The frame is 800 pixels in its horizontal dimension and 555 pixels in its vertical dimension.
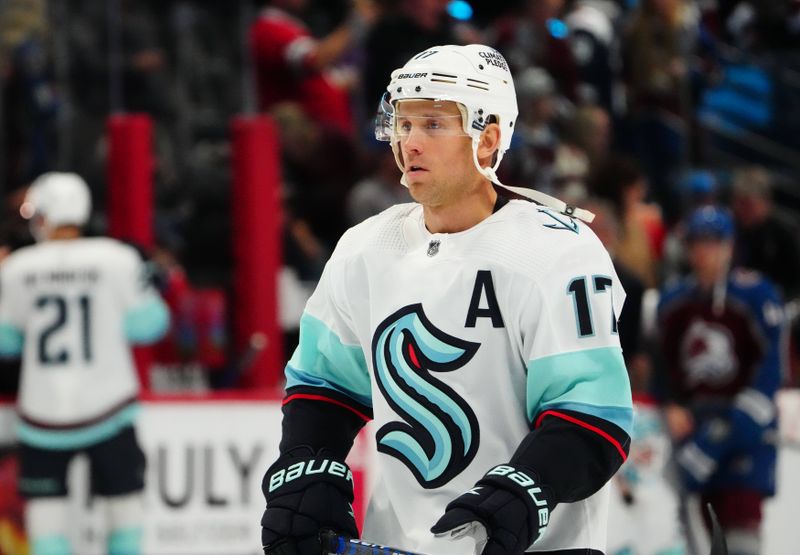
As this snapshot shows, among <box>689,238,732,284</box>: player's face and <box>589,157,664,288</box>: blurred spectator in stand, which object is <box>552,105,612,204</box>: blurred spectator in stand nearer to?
<box>589,157,664,288</box>: blurred spectator in stand

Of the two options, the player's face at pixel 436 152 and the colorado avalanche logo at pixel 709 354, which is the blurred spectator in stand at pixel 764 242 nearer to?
the colorado avalanche logo at pixel 709 354

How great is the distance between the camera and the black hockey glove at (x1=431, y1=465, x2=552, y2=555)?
2535 mm

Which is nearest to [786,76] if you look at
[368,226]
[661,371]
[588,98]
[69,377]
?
[588,98]

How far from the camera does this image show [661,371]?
6.47m

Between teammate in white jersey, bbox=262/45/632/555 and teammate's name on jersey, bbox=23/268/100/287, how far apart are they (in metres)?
3.59

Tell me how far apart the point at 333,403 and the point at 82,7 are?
5.68 meters

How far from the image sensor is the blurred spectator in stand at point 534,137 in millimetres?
8273

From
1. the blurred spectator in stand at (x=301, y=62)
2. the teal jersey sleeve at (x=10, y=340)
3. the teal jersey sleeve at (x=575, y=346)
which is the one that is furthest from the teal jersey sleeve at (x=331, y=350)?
the blurred spectator in stand at (x=301, y=62)

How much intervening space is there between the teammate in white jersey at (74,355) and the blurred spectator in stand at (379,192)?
1.32 metres

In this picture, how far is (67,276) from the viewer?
6.44m

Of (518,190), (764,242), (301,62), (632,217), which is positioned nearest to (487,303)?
(518,190)

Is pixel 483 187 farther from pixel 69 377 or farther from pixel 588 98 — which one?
pixel 588 98

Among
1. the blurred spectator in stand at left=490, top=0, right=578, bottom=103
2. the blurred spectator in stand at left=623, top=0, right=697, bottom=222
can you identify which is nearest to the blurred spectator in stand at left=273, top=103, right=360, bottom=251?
the blurred spectator in stand at left=490, top=0, right=578, bottom=103

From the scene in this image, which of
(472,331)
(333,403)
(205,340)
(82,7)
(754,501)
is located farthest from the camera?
(82,7)
